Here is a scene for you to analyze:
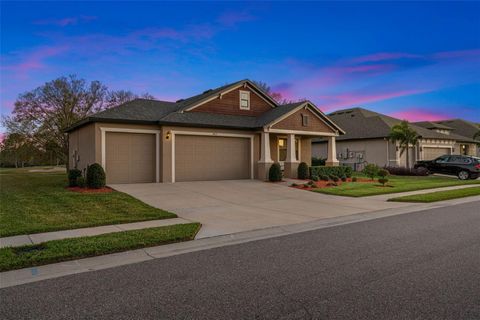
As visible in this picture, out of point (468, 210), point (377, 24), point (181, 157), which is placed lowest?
point (468, 210)

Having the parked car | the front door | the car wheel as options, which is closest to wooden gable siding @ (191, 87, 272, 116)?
the front door

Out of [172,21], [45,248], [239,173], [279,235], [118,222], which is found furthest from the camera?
[239,173]

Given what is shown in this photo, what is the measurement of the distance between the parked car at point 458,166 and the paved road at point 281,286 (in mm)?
20001

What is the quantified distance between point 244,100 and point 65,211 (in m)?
14.7

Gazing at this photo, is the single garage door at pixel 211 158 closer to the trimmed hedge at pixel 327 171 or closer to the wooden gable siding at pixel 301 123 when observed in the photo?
the wooden gable siding at pixel 301 123

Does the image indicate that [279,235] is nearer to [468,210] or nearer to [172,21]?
[468,210]

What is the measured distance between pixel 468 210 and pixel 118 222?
10601mm

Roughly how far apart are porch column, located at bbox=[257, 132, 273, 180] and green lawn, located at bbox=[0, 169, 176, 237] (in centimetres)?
935

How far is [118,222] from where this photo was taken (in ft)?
29.1

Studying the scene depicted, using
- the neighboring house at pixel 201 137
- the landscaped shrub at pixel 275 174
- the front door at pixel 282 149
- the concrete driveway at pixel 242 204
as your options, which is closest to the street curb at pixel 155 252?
the concrete driveway at pixel 242 204

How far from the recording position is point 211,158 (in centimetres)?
2006

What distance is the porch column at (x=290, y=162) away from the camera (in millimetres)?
21766

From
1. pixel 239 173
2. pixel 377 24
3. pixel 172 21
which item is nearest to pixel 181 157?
pixel 239 173

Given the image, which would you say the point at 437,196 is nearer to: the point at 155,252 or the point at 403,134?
the point at 155,252
